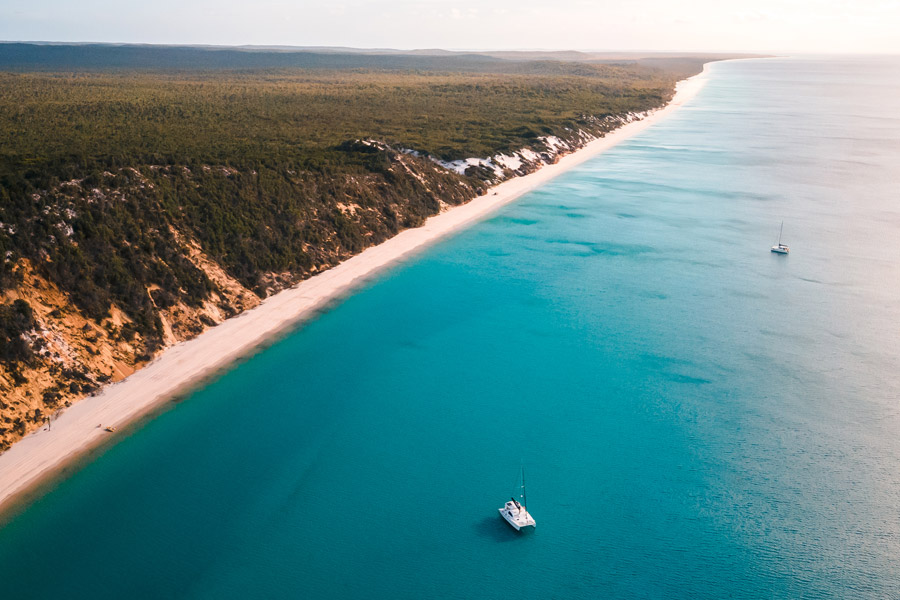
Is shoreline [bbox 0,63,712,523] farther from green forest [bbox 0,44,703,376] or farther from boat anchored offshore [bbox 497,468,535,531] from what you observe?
boat anchored offshore [bbox 497,468,535,531]

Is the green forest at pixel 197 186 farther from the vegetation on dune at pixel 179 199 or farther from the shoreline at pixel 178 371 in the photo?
the shoreline at pixel 178 371

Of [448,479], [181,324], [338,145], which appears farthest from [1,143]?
[448,479]

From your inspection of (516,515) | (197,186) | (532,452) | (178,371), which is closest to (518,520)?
(516,515)

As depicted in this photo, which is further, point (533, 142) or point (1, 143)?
point (533, 142)

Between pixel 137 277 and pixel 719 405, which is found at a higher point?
pixel 137 277

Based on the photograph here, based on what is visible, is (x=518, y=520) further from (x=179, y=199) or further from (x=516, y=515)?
(x=179, y=199)

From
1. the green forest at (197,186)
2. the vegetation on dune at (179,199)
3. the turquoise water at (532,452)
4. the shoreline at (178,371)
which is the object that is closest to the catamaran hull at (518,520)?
the turquoise water at (532,452)

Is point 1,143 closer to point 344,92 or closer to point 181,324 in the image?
point 181,324

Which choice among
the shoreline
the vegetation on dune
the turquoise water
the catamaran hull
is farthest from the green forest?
the catamaran hull
